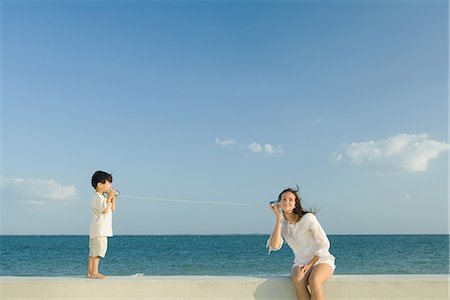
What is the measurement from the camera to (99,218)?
4.01 metres

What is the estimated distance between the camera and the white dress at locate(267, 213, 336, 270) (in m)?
3.69

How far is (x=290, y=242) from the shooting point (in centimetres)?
388

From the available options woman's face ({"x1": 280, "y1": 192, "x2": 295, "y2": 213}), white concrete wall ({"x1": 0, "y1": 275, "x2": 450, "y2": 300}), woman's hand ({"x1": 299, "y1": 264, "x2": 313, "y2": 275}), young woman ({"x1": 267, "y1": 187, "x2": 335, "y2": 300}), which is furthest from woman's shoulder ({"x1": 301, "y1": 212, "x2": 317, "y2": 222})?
white concrete wall ({"x1": 0, "y1": 275, "x2": 450, "y2": 300})

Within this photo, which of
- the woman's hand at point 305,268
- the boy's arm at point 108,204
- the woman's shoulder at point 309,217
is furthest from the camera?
the boy's arm at point 108,204

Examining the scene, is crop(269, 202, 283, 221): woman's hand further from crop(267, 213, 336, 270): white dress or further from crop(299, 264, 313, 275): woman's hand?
crop(299, 264, 313, 275): woman's hand

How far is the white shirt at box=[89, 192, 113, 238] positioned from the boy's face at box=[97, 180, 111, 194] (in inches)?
1.8

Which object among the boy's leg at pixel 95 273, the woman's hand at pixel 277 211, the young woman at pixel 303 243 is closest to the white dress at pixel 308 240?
the young woman at pixel 303 243

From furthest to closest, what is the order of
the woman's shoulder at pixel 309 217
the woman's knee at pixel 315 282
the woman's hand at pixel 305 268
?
1. the woman's shoulder at pixel 309 217
2. the woman's hand at pixel 305 268
3. the woman's knee at pixel 315 282

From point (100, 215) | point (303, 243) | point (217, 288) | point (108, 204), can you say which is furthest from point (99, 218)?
point (303, 243)

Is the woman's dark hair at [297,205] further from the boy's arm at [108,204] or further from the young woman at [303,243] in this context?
the boy's arm at [108,204]

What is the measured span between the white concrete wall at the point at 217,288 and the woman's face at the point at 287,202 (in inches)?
21.3

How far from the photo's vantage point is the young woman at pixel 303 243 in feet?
11.7

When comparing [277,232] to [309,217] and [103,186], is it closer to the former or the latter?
[309,217]

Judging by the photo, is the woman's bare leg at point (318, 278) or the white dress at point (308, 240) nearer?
the woman's bare leg at point (318, 278)
